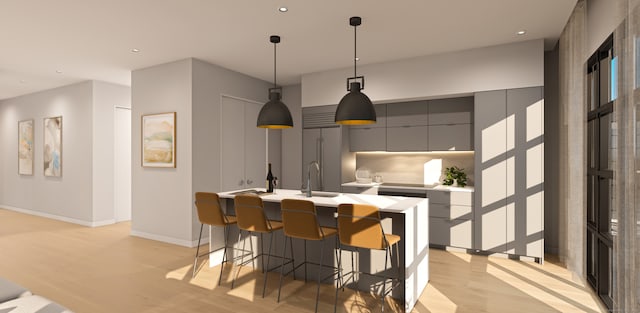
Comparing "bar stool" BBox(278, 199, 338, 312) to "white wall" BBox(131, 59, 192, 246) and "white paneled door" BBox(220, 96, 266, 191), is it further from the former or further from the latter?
"white paneled door" BBox(220, 96, 266, 191)

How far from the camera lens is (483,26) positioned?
13.1ft

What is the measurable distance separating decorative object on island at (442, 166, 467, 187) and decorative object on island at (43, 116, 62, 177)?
779cm

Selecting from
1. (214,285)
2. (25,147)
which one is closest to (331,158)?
(214,285)

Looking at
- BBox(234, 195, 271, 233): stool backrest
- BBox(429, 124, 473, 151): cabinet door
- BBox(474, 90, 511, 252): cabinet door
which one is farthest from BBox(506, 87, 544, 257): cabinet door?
BBox(234, 195, 271, 233): stool backrest

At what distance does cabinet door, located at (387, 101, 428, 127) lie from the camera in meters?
5.38

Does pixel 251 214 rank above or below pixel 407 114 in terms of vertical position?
below

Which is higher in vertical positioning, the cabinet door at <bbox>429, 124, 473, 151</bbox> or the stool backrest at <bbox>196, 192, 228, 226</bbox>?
the cabinet door at <bbox>429, 124, 473, 151</bbox>

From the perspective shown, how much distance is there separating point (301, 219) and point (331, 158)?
9.48 ft

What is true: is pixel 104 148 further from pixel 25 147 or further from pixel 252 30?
pixel 252 30

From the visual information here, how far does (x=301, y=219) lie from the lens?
121 inches

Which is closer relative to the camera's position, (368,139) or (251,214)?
(251,214)

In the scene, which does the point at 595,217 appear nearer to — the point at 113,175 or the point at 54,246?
A: the point at 54,246

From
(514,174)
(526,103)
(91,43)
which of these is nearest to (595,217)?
(514,174)

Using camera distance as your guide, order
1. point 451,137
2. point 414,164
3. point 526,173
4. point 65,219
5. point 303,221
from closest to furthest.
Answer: point 303,221 → point 526,173 → point 451,137 → point 414,164 → point 65,219
